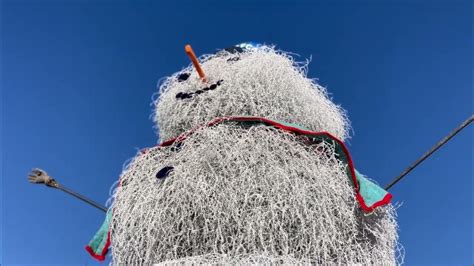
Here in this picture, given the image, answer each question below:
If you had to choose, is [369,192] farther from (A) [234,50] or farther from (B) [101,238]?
(B) [101,238]

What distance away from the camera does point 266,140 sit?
2.96m

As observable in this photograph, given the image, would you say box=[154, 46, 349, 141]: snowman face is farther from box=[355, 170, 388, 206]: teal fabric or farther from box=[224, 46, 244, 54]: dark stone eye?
box=[355, 170, 388, 206]: teal fabric

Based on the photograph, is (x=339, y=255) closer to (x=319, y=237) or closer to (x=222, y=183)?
(x=319, y=237)

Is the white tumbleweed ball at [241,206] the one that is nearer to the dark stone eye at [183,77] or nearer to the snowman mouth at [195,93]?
the snowman mouth at [195,93]

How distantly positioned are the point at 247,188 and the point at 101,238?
2.98 feet

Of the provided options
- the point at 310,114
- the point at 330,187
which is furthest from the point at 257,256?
the point at 310,114

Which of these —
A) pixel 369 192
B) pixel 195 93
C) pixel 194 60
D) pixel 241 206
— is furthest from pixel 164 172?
pixel 369 192

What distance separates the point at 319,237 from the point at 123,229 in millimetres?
936

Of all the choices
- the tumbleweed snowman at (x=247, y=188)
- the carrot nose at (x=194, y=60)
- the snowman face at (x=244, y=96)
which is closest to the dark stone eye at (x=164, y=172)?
the tumbleweed snowman at (x=247, y=188)

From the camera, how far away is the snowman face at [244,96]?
10.5 ft

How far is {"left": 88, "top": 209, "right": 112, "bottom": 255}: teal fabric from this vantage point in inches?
125

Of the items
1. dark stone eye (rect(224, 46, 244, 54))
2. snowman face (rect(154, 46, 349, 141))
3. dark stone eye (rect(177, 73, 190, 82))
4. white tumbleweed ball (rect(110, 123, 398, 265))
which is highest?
dark stone eye (rect(224, 46, 244, 54))

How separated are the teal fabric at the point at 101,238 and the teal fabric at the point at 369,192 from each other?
128 cm

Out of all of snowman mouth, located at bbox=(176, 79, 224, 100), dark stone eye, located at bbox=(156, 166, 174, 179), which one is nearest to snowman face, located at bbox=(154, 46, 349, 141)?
snowman mouth, located at bbox=(176, 79, 224, 100)
